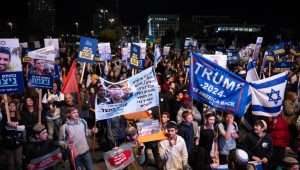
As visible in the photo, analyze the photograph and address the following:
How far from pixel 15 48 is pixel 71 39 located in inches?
3922

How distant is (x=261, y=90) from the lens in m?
9.12

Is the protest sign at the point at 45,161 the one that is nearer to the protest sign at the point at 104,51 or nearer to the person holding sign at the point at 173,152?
the person holding sign at the point at 173,152

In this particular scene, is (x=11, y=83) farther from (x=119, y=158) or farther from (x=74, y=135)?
(x=119, y=158)

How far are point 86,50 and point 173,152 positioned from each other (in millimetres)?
9279

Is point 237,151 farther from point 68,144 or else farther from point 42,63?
point 42,63

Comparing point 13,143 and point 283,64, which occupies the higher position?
point 283,64

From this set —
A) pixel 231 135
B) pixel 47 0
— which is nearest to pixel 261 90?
pixel 231 135

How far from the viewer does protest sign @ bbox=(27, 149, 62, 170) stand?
7.62m

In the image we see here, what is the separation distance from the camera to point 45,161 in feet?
25.3

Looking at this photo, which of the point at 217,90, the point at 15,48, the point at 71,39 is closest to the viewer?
the point at 217,90

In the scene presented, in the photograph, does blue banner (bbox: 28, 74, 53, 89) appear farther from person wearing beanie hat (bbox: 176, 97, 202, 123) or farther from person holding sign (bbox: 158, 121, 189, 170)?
person holding sign (bbox: 158, 121, 189, 170)

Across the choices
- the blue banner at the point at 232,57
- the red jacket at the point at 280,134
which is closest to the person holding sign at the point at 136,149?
the red jacket at the point at 280,134

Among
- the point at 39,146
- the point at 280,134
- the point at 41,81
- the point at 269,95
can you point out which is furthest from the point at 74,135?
the point at 280,134

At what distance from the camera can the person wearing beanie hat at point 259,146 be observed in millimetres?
8070
